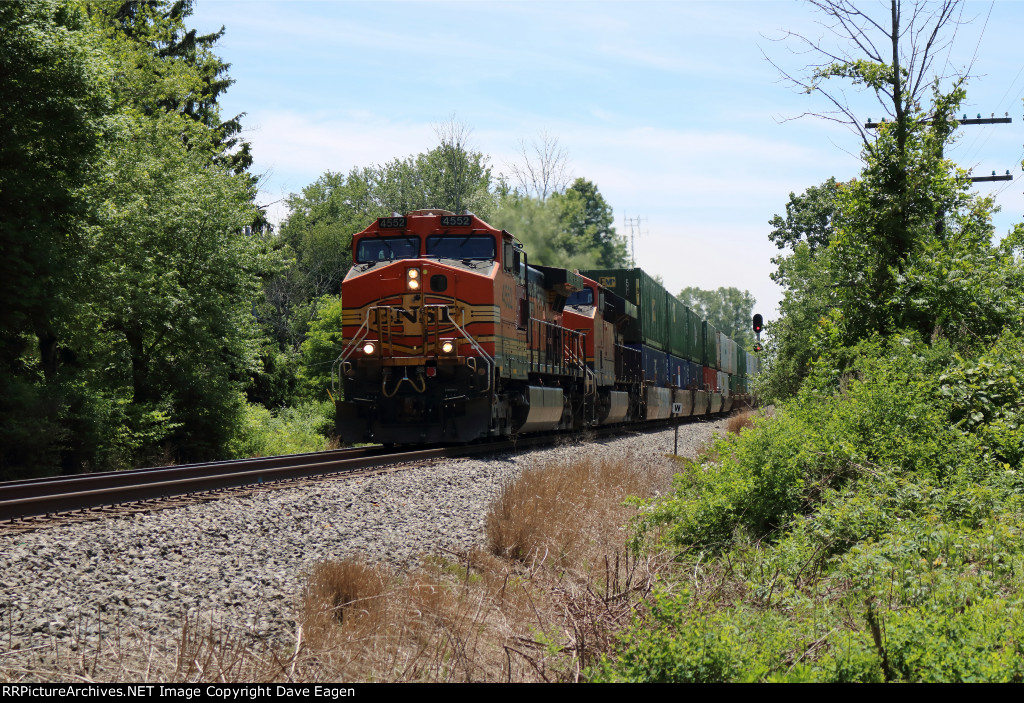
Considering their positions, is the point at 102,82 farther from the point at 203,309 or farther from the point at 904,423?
the point at 904,423

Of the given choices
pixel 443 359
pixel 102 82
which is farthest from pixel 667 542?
pixel 102 82

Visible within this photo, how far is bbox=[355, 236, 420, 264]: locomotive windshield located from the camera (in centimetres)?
1623

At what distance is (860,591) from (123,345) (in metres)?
20.4

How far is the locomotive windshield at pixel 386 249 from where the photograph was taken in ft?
53.3

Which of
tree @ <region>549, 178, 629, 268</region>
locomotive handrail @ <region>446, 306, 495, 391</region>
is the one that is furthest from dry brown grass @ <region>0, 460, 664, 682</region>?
tree @ <region>549, 178, 629, 268</region>

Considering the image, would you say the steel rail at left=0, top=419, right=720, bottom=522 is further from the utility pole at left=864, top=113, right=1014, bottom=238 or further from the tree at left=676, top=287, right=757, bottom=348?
the tree at left=676, top=287, right=757, bottom=348

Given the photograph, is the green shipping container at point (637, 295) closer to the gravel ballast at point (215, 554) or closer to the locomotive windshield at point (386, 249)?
the locomotive windshield at point (386, 249)

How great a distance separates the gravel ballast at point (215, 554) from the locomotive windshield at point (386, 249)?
6.80 metres

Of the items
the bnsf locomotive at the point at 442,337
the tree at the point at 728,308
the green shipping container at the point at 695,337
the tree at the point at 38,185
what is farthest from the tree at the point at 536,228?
the tree at the point at 728,308

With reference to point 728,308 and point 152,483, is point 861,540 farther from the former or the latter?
point 728,308

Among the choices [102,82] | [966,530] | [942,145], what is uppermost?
[102,82]

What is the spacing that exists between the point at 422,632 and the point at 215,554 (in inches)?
89.7

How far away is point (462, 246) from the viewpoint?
1614cm

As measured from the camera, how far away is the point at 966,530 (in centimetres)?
625
